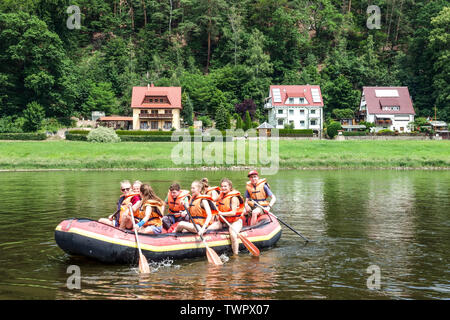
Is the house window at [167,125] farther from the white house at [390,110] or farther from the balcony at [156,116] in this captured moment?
the white house at [390,110]

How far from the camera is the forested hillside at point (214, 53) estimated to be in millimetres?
75188

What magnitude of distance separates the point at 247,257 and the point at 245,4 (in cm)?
10318

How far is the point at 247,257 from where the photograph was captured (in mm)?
13773

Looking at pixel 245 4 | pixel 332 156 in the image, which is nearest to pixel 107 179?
pixel 332 156

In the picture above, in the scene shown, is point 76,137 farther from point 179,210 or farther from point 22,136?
point 179,210

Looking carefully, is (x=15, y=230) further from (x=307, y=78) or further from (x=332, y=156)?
(x=307, y=78)

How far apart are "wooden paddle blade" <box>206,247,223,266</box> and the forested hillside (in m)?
64.3

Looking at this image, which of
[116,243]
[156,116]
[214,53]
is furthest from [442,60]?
[116,243]

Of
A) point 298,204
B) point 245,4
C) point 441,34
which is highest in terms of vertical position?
point 245,4

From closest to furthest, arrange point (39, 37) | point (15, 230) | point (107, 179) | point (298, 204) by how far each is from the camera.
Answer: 1. point (15, 230)
2. point (298, 204)
3. point (107, 179)
4. point (39, 37)

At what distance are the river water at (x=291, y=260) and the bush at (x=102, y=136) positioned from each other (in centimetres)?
3407

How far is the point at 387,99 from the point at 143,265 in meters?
85.0

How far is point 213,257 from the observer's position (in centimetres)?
1278

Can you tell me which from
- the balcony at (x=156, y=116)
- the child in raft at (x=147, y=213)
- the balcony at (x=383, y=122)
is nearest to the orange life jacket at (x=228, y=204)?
the child in raft at (x=147, y=213)
